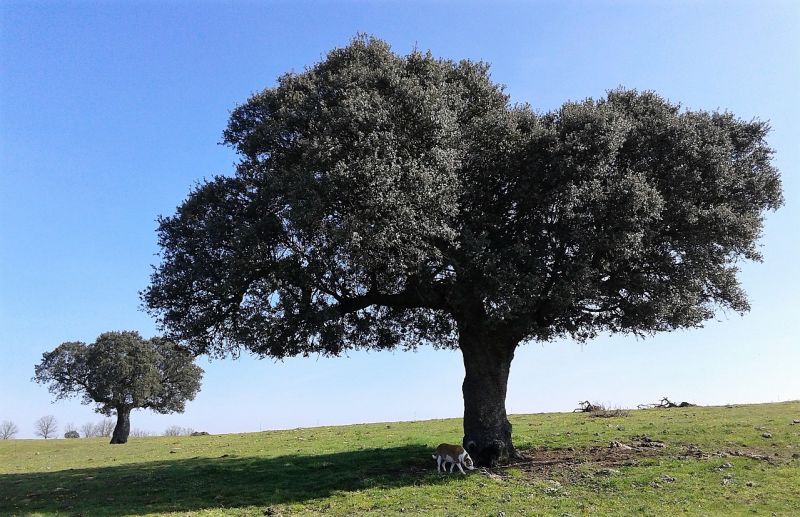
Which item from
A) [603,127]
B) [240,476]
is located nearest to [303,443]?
[240,476]

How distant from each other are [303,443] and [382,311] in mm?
13999

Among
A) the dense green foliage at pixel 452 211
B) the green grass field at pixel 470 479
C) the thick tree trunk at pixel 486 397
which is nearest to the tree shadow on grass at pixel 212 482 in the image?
the green grass field at pixel 470 479

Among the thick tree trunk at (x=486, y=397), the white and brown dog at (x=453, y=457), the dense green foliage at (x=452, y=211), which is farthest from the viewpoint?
the thick tree trunk at (x=486, y=397)

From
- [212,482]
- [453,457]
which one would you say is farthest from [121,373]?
[453,457]

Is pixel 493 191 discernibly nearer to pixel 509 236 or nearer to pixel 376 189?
pixel 509 236

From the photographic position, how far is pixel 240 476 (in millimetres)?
25234

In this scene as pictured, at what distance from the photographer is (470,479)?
21.4 metres

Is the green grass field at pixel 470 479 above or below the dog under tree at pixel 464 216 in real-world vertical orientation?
below

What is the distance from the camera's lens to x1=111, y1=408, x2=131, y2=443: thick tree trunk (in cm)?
6147

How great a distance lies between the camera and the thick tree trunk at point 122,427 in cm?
6147

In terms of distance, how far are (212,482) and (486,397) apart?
1267cm

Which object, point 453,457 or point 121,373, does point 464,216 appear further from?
point 121,373

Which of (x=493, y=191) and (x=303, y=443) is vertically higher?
(x=493, y=191)

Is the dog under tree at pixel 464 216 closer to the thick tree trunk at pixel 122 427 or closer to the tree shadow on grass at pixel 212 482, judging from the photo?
the tree shadow on grass at pixel 212 482
